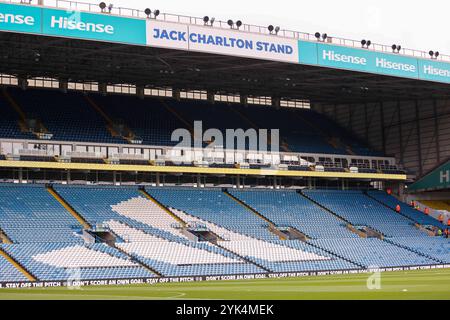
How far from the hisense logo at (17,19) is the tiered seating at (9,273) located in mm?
13268

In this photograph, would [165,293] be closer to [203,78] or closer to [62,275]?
[62,275]

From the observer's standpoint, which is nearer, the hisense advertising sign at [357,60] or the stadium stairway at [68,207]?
the stadium stairway at [68,207]

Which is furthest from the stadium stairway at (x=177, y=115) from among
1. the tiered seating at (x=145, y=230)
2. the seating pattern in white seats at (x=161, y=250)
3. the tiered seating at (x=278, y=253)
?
the seating pattern in white seats at (x=161, y=250)

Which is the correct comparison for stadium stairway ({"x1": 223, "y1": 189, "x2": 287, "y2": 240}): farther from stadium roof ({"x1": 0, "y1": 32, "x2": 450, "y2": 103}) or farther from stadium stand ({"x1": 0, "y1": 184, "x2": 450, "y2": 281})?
stadium roof ({"x1": 0, "y1": 32, "x2": 450, "y2": 103})

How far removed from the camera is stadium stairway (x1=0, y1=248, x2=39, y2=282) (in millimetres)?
39356

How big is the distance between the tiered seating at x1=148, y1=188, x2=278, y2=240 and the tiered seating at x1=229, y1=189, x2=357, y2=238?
170cm

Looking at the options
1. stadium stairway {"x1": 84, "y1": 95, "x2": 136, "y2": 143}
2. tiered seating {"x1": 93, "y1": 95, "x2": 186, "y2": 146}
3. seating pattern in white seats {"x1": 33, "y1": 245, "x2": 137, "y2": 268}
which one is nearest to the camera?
seating pattern in white seats {"x1": 33, "y1": 245, "x2": 137, "y2": 268}

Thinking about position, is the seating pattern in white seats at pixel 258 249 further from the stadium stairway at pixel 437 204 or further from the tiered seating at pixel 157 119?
the stadium stairway at pixel 437 204

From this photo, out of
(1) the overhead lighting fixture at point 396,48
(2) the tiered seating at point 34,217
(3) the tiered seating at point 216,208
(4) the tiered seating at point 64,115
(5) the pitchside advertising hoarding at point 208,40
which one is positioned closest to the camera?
(5) the pitchside advertising hoarding at point 208,40

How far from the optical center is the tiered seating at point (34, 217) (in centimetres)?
4631

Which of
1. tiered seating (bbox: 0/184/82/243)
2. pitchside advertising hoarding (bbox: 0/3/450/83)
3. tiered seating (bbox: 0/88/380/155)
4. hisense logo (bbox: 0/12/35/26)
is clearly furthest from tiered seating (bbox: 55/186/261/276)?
hisense logo (bbox: 0/12/35/26)

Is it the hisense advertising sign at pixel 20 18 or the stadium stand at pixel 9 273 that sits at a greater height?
the hisense advertising sign at pixel 20 18

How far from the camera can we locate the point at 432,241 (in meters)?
61.2

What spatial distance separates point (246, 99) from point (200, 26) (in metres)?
23.4
